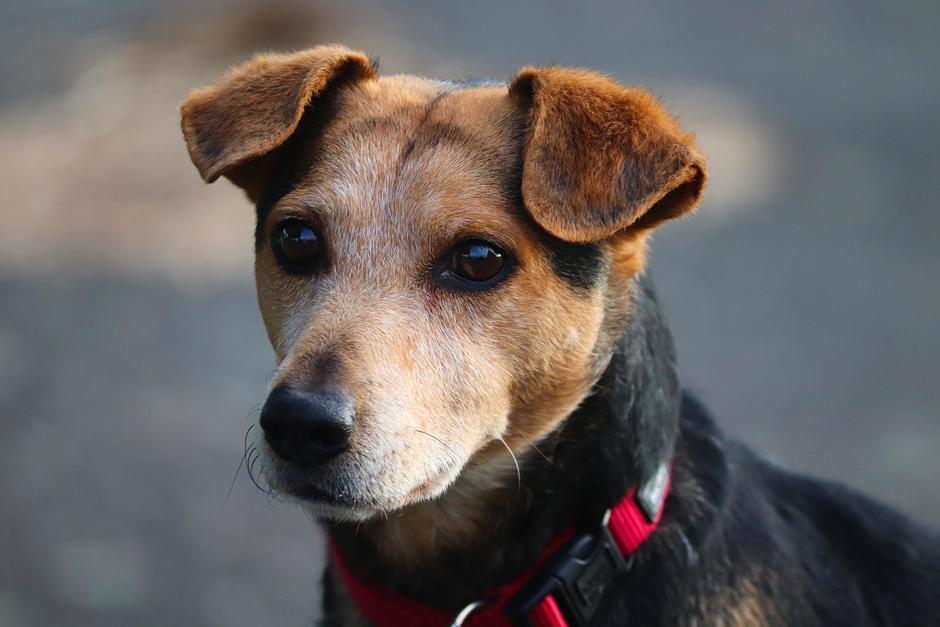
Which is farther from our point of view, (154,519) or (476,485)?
(154,519)

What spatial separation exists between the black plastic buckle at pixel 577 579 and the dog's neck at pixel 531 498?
59 millimetres

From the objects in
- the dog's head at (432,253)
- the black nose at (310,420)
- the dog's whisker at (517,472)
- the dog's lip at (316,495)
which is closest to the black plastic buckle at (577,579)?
the dog's whisker at (517,472)

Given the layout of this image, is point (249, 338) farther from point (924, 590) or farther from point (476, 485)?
point (924, 590)

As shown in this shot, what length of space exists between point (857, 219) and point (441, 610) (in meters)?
6.04

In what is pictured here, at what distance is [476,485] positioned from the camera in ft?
10.1

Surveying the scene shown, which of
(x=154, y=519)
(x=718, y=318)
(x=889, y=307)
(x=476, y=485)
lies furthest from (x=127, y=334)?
(x=889, y=307)

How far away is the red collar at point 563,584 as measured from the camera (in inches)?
111

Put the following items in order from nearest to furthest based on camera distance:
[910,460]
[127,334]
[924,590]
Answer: [924,590]
[910,460]
[127,334]

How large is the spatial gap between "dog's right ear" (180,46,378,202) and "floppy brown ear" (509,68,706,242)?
2.17 feet

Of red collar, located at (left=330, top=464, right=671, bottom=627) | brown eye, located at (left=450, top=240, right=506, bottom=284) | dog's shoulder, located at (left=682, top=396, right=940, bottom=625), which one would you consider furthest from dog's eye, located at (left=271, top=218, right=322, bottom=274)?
dog's shoulder, located at (left=682, top=396, right=940, bottom=625)

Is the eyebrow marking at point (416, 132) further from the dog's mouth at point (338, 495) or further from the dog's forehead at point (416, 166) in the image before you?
the dog's mouth at point (338, 495)

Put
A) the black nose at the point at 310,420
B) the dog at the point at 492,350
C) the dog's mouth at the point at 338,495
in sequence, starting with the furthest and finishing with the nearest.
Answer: the dog at the point at 492,350 < the dog's mouth at the point at 338,495 < the black nose at the point at 310,420

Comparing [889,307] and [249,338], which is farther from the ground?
[889,307]

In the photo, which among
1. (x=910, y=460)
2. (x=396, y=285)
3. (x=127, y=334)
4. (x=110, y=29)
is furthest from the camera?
(x=110, y=29)
